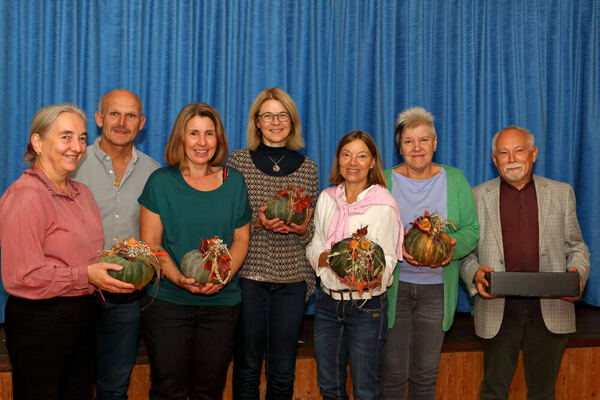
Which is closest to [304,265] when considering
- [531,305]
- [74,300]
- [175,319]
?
[175,319]

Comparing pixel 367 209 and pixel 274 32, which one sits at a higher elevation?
pixel 274 32

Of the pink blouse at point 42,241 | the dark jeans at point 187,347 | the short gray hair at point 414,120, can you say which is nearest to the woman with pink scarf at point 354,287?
the short gray hair at point 414,120

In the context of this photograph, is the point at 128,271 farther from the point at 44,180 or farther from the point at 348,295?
the point at 348,295

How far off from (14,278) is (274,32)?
299cm

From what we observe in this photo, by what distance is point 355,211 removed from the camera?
2.54m

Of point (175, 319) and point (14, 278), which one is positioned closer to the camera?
point (14, 278)

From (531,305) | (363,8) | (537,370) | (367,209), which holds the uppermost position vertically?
(363,8)

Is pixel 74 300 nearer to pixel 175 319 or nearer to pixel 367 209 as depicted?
pixel 175 319

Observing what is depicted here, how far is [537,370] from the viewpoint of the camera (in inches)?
110

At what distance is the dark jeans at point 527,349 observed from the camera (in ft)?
9.08

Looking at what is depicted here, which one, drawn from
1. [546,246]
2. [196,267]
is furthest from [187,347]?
[546,246]

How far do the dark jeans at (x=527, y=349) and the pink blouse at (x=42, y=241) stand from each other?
2.34 m

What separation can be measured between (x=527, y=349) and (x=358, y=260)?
1.35 m

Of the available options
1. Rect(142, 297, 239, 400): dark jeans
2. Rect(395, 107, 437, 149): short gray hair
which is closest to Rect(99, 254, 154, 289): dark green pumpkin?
Rect(142, 297, 239, 400): dark jeans
